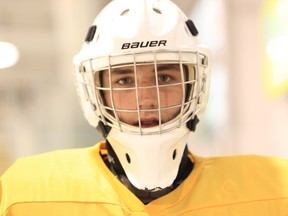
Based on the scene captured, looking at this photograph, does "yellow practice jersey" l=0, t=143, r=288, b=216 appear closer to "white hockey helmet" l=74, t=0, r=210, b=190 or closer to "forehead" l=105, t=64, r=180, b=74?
"white hockey helmet" l=74, t=0, r=210, b=190

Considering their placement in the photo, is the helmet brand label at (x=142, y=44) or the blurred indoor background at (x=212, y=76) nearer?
the helmet brand label at (x=142, y=44)

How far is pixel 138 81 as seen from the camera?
44.9 inches

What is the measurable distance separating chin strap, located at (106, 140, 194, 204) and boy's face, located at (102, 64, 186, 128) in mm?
122

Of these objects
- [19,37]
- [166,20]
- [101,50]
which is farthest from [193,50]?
[19,37]

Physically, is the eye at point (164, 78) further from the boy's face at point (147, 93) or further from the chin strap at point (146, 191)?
the chin strap at point (146, 191)

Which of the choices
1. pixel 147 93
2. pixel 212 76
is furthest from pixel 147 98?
pixel 212 76

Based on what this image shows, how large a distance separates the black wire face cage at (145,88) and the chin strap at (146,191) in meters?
0.10

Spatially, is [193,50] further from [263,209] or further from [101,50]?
[263,209]

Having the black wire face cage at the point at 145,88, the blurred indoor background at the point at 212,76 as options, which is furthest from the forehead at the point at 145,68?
the blurred indoor background at the point at 212,76

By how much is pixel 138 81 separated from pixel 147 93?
4 cm

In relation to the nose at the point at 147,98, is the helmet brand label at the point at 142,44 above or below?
above

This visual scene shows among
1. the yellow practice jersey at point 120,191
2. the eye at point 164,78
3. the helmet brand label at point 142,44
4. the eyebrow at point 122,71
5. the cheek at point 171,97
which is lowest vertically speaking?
the yellow practice jersey at point 120,191

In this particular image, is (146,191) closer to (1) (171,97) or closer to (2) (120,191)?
(2) (120,191)

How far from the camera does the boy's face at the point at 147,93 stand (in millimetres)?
1121
